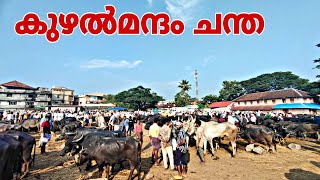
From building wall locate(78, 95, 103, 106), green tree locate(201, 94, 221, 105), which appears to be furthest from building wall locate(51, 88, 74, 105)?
green tree locate(201, 94, 221, 105)

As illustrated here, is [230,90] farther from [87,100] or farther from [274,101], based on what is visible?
[87,100]

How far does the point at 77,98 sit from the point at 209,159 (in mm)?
80653

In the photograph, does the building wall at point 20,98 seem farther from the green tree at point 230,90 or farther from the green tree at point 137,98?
the green tree at point 230,90

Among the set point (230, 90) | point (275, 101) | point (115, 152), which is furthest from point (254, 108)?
point (115, 152)

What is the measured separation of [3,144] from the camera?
4766 millimetres

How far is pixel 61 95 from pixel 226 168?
70959mm

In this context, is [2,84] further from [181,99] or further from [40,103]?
[181,99]

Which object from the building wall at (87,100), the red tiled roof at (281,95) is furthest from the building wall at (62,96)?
the red tiled roof at (281,95)

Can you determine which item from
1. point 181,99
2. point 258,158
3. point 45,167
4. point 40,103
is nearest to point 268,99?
point 181,99

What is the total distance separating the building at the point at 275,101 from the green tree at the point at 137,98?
23.4 metres

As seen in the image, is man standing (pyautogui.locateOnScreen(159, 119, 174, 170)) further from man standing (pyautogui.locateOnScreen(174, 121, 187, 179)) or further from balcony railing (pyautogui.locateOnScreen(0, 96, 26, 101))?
balcony railing (pyautogui.locateOnScreen(0, 96, 26, 101))

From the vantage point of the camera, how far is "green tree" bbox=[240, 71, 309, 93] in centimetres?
7046

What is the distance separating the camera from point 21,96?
199 feet

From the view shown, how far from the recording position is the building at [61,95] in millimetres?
68312
